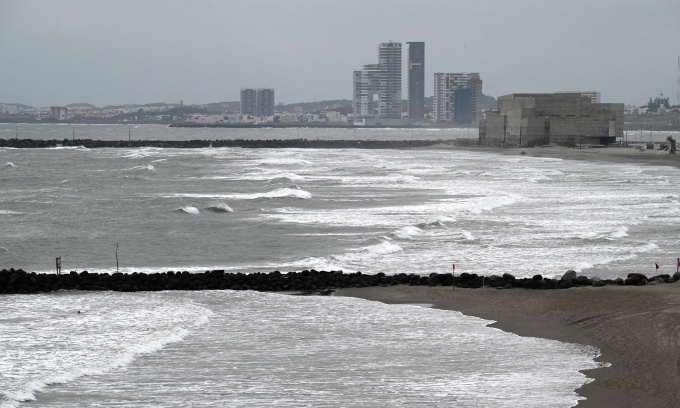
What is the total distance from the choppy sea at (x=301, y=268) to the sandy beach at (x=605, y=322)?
51 centimetres

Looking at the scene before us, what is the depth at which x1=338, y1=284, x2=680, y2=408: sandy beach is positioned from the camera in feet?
45.2

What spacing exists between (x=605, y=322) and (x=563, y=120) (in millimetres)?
95883

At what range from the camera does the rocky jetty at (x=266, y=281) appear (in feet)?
72.9

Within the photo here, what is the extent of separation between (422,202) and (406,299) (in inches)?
968

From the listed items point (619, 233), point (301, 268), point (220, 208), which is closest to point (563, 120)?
point (220, 208)

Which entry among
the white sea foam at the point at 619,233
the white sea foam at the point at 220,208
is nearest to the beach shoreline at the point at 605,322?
the white sea foam at the point at 619,233

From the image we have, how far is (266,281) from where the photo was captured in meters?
23.2

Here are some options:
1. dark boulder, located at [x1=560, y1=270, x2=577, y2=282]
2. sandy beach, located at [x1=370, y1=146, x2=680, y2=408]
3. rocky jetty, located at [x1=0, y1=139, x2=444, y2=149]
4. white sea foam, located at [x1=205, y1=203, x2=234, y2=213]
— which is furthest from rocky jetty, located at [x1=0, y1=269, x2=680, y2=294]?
rocky jetty, located at [x1=0, y1=139, x2=444, y2=149]

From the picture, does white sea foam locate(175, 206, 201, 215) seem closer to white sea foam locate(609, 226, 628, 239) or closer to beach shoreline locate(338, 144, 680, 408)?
white sea foam locate(609, 226, 628, 239)

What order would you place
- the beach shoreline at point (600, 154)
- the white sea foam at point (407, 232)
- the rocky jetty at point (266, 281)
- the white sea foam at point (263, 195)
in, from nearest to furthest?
1. the rocky jetty at point (266, 281)
2. the white sea foam at point (407, 232)
3. the white sea foam at point (263, 195)
4. the beach shoreline at point (600, 154)

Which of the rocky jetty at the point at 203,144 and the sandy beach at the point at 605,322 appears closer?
the sandy beach at the point at 605,322

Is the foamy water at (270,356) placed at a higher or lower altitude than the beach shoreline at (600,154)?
lower

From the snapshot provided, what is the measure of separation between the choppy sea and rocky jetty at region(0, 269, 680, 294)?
81 centimetres

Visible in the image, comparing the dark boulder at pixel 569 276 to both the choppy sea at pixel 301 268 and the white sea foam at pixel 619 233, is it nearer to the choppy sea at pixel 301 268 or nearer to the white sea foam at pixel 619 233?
the choppy sea at pixel 301 268
